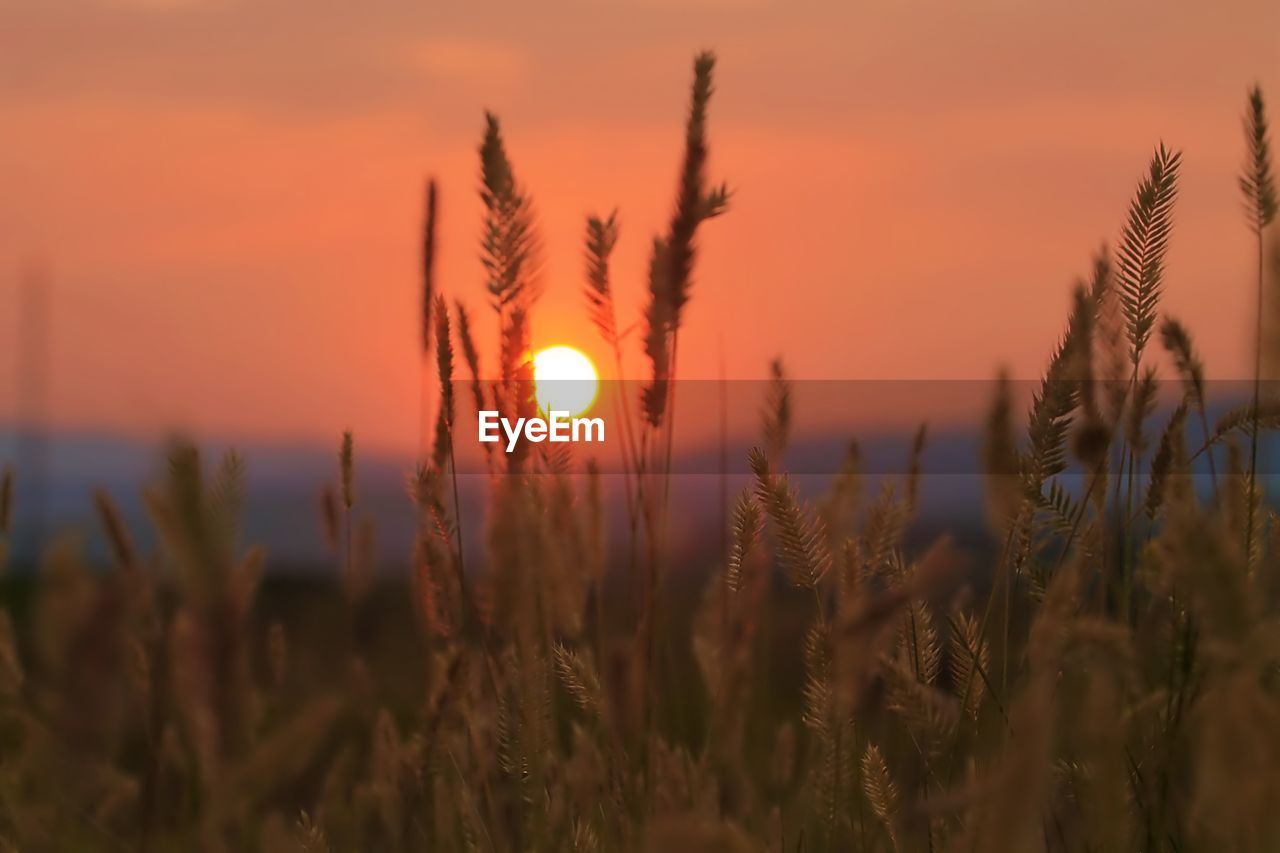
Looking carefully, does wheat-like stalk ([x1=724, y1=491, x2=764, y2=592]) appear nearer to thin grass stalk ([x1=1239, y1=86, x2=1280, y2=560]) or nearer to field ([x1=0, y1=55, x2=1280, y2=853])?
field ([x1=0, y1=55, x2=1280, y2=853])

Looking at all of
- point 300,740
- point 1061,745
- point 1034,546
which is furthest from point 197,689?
point 1061,745

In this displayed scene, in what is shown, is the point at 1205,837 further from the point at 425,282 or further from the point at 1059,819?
the point at 425,282

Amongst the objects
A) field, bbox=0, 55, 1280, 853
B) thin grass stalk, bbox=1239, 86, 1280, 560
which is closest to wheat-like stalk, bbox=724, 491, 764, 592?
field, bbox=0, 55, 1280, 853

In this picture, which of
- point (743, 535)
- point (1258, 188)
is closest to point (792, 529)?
point (743, 535)

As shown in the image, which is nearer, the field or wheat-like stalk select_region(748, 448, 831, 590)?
the field

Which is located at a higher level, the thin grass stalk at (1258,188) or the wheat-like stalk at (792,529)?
the thin grass stalk at (1258,188)

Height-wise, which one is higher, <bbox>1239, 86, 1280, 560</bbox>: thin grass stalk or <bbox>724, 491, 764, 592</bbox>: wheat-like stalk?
<bbox>1239, 86, 1280, 560</bbox>: thin grass stalk

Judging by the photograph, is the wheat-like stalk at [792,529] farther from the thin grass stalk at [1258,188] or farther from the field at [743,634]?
the thin grass stalk at [1258,188]

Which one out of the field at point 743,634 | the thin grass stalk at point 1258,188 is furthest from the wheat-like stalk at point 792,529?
the thin grass stalk at point 1258,188
